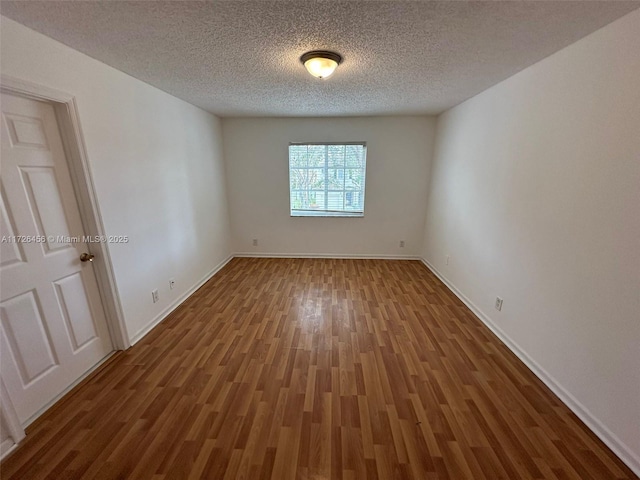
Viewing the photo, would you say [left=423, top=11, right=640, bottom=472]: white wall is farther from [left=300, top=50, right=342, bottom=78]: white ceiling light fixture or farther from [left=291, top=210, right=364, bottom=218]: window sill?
[left=291, top=210, right=364, bottom=218]: window sill

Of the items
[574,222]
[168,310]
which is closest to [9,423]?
[168,310]

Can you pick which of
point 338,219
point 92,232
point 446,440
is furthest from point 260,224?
point 446,440

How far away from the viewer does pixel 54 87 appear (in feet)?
5.53

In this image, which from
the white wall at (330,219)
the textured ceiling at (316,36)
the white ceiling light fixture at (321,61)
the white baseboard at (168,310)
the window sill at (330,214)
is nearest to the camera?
the textured ceiling at (316,36)

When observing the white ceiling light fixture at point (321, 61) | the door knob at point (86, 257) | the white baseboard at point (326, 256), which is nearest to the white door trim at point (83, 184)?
the door knob at point (86, 257)

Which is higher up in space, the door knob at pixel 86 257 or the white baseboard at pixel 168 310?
the door knob at pixel 86 257

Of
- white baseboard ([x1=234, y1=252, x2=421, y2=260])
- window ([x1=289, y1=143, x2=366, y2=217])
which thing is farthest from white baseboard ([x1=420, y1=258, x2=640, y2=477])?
window ([x1=289, y1=143, x2=366, y2=217])

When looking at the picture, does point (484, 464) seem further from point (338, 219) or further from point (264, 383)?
point (338, 219)

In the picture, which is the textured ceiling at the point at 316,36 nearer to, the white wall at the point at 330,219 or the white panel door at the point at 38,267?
the white panel door at the point at 38,267

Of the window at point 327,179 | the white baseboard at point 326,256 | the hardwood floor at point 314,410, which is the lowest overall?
the hardwood floor at point 314,410

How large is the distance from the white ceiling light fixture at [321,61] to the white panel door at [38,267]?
1792 mm

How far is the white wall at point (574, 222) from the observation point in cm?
140

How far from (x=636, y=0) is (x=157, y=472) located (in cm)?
338

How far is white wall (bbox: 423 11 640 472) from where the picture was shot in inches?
55.0
